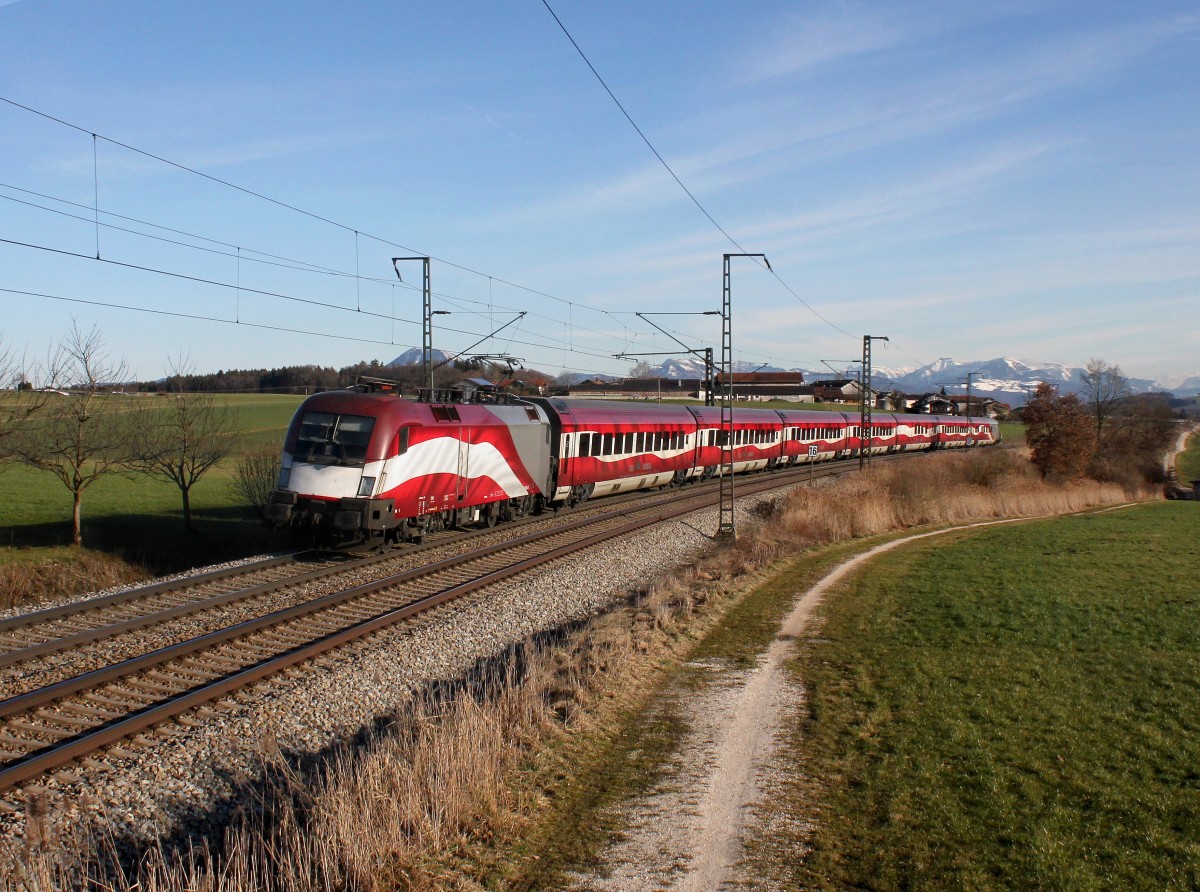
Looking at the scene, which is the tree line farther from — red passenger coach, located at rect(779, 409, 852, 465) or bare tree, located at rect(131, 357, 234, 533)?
bare tree, located at rect(131, 357, 234, 533)

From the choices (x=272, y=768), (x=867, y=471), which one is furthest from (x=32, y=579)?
(x=867, y=471)

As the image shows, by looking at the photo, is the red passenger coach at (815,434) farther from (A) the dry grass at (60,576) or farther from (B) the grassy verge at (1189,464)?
(B) the grassy verge at (1189,464)

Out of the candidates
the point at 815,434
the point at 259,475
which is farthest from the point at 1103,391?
the point at 259,475

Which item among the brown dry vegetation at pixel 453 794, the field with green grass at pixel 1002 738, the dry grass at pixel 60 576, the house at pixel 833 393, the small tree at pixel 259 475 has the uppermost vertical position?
the house at pixel 833 393

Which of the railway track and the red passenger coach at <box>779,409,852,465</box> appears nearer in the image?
the railway track

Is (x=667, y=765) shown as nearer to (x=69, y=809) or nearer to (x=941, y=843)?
(x=941, y=843)

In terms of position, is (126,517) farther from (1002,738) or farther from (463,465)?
(1002,738)

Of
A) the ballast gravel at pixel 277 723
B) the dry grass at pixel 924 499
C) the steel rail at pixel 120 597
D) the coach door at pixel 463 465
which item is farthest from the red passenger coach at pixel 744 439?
the steel rail at pixel 120 597

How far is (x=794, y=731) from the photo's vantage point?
8695 millimetres

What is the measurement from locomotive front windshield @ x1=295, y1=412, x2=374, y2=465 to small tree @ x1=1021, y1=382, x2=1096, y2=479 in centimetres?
4277

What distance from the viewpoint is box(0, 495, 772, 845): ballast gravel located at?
671cm

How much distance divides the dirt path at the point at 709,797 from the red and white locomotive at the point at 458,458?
8887 millimetres

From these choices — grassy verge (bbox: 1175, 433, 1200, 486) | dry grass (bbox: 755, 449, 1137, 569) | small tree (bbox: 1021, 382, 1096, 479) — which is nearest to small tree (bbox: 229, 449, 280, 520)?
dry grass (bbox: 755, 449, 1137, 569)

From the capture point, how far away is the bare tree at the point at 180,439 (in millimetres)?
31281
